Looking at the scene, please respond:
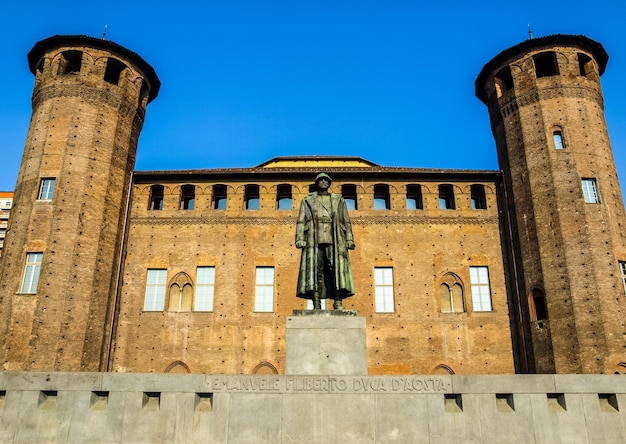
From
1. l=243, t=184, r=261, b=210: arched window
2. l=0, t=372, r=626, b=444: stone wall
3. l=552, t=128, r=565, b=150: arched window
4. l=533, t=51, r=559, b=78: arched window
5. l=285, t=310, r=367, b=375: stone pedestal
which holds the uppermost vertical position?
l=533, t=51, r=559, b=78: arched window

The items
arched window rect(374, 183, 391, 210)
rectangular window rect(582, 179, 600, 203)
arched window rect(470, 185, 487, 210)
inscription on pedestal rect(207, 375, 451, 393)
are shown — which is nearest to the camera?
inscription on pedestal rect(207, 375, 451, 393)

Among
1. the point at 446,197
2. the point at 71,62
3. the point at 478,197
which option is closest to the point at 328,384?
the point at 446,197

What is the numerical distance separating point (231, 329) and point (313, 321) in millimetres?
13564

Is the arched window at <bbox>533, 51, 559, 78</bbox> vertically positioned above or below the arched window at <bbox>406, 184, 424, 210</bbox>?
above

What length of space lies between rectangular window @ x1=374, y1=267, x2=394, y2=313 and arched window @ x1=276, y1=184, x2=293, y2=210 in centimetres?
505

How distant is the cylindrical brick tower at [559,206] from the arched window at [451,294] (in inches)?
81.6

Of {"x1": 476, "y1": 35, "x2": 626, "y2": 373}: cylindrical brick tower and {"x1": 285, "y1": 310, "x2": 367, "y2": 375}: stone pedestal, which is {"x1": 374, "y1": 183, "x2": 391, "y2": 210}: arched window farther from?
{"x1": 285, "y1": 310, "x2": 367, "y2": 375}: stone pedestal

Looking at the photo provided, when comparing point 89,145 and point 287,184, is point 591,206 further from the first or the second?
point 89,145

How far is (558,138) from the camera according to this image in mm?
22219

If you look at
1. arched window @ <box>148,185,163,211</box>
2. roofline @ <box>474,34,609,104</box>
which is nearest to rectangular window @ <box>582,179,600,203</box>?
roofline @ <box>474,34,609,104</box>

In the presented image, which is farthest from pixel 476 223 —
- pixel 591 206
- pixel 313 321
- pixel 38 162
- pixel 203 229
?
pixel 38 162

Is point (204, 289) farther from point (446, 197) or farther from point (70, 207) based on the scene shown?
point (446, 197)

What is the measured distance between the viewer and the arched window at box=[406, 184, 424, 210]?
24438mm

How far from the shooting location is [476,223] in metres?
23.6
